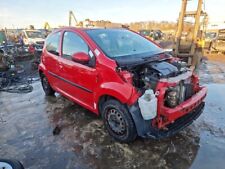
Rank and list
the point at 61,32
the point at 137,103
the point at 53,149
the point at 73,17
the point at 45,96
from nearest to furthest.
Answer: the point at 137,103 < the point at 53,149 < the point at 61,32 < the point at 45,96 < the point at 73,17

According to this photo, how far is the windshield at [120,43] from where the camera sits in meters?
4.15

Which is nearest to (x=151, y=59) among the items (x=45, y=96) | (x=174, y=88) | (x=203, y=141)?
(x=174, y=88)

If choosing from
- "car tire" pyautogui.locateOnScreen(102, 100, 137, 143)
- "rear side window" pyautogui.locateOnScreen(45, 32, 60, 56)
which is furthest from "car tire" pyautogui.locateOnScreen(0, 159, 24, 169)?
"rear side window" pyautogui.locateOnScreen(45, 32, 60, 56)

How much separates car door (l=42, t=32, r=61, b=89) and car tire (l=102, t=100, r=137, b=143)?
1.86 meters

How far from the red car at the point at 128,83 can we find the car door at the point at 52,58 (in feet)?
0.87

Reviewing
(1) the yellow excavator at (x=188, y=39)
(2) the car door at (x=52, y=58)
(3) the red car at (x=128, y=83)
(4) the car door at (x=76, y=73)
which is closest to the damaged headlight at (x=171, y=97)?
(3) the red car at (x=128, y=83)

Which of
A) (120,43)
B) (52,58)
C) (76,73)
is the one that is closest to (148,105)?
(120,43)

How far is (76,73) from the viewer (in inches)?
176

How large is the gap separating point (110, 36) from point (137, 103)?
1662mm

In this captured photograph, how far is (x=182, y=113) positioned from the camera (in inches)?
139

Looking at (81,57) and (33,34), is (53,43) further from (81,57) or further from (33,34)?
(33,34)

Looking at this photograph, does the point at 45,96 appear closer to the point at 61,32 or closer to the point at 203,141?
the point at 61,32

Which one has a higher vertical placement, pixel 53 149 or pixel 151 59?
pixel 151 59

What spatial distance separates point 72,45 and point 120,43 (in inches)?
37.5
